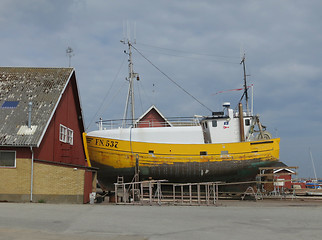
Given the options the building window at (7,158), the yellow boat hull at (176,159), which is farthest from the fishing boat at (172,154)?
the building window at (7,158)

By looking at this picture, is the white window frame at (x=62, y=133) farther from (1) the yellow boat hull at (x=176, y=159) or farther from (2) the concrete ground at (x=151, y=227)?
(2) the concrete ground at (x=151, y=227)

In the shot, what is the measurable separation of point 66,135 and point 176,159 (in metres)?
8.58

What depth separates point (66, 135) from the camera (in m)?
27.2

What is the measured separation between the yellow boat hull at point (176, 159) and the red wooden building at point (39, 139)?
8.91ft

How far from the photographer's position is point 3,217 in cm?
1300

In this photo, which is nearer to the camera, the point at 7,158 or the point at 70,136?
the point at 7,158

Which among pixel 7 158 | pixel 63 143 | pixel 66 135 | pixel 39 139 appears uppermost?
pixel 66 135

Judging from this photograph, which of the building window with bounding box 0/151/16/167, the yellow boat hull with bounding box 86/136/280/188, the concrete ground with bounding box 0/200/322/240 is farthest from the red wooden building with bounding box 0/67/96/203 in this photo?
the concrete ground with bounding box 0/200/322/240

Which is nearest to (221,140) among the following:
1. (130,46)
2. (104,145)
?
(104,145)

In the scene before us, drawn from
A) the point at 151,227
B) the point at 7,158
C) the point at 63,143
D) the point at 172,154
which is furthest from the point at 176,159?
the point at 151,227

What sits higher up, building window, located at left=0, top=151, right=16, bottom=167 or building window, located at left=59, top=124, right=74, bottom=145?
building window, located at left=59, top=124, right=74, bottom=145

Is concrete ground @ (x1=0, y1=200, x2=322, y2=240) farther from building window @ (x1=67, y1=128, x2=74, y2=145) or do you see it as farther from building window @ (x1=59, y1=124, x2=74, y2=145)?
building window @ (x1=67, y1=128, x2=74, y2=145)

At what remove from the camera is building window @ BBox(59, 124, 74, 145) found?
2622cm

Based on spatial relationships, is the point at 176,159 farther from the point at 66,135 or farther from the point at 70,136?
the point at 70,136
